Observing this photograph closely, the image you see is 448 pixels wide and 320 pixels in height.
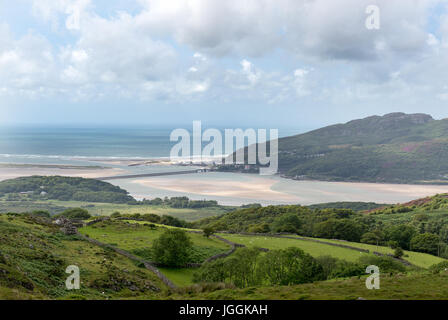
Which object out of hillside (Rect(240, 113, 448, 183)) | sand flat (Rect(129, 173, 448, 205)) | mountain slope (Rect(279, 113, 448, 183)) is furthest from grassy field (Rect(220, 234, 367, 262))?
mountain slope (Rect(279, 113, 448, 183))

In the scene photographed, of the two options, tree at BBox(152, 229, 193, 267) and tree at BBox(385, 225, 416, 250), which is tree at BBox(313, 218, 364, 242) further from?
tree at BBox(152, 229, 193, 267)

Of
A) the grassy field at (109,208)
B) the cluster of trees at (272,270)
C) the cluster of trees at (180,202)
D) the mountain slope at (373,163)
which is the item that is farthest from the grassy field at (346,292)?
the mountain slope at (373,163)

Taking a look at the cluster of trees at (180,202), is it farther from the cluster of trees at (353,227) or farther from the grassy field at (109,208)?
the cluster of trees at (353,227)

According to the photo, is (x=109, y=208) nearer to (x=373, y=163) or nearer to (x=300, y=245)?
(x=300, y=245)

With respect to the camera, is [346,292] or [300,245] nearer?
[346,292]

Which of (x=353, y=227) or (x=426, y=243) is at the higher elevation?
(x=353, y=227)

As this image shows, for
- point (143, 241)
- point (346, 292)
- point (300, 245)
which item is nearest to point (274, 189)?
point (300, 245)

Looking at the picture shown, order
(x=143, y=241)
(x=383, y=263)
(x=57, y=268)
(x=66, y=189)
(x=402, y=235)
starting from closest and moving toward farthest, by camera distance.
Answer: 1. (x=57, y=268)
2. (x=383, y=263)
3. (x=143, y=241)
4. (x=402, y=235)
5. (x=66, y=189)
